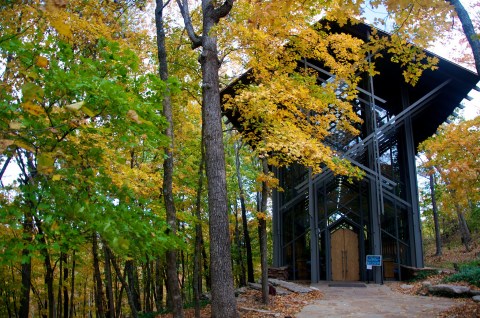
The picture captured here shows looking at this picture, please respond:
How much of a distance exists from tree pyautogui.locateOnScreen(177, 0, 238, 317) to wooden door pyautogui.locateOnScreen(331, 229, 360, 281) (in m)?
11.1

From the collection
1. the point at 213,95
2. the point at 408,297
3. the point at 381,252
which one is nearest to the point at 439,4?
the point at 213,95

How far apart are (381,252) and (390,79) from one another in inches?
307

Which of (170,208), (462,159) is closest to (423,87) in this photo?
(462,159)

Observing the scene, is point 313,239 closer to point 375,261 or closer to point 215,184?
point 375,261

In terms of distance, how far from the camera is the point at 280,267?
639 inches

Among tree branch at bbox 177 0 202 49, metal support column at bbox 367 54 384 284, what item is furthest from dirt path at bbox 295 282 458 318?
tree branch at bbox 177 0 202 49

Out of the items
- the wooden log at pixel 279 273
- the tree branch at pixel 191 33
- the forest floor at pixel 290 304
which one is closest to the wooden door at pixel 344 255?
the forest floor at pixel 290 304

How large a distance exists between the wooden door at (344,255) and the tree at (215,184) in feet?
36.5

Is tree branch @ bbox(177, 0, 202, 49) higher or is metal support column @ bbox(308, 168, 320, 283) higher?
tree branch @ bbox(177, 0, 202, 49)

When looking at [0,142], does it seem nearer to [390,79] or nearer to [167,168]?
[167,168]

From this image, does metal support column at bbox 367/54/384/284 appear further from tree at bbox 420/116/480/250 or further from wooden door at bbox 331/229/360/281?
tree at bbox 420/116/480/250

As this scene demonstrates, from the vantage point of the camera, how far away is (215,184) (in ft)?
21.3

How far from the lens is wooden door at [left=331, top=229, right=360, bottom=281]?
53.3 ft

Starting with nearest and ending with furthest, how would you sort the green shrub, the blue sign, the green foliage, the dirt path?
the dirt path, the green shrub, the blue sign, the green foliage
